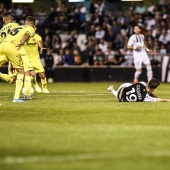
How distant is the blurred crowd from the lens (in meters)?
33.5

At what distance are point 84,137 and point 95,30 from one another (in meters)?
24.6

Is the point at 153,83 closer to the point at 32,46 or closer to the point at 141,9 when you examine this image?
the point at 32,46

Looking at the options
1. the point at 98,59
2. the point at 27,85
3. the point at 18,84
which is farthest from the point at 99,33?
the point at 18,84

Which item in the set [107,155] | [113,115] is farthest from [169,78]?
[107,155]

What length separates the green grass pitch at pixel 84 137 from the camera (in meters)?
8.83

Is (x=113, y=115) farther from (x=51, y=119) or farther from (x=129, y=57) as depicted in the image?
(x=129, y=57)

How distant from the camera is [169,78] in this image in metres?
32.7

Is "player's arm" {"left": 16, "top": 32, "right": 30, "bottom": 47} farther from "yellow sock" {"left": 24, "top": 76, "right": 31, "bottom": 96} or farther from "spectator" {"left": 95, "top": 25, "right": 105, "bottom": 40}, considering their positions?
"spectator" {"left": 95, "top": 25, "right": 105, "bottom": 40}

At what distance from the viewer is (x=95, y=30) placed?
35.4 metres

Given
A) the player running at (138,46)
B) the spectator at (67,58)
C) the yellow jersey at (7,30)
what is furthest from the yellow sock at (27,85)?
the spectator at (67,58)

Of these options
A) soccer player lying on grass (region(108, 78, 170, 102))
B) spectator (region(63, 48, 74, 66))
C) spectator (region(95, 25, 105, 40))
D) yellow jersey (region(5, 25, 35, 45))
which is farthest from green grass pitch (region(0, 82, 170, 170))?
spectator (region(95, 25, 105, 40))

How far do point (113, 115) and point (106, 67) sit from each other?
18.5 m

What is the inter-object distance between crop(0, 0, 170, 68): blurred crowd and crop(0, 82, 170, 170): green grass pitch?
16.3 meters

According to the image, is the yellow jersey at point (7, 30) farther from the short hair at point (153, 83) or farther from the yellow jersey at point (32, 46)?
the yellow jersey at point (32, 46)
